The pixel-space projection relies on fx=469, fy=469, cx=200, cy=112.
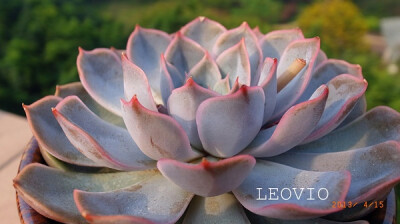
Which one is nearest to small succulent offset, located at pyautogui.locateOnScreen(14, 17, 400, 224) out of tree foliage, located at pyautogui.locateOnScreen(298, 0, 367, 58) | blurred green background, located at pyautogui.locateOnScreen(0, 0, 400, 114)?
blurred green background, located at pyautogui.locateOnScreen(0, 0, 400, 114)

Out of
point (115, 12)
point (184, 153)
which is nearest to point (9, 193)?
point (184, 153)

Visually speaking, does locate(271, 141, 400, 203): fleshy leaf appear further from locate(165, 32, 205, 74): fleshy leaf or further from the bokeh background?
the bokeh background

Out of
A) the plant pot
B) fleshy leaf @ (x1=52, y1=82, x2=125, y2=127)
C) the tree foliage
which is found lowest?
the tree foliage

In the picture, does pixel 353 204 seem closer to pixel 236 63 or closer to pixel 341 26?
pixel 236 63

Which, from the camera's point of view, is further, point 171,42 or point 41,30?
point 41,30

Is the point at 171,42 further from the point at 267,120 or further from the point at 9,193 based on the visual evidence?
the point at 9,193

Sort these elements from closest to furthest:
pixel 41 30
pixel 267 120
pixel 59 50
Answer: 1. pixel 267 120
2. pixel 59 50
3. pixel 41 30

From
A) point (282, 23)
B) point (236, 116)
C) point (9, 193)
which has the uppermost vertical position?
point (236, 116)
